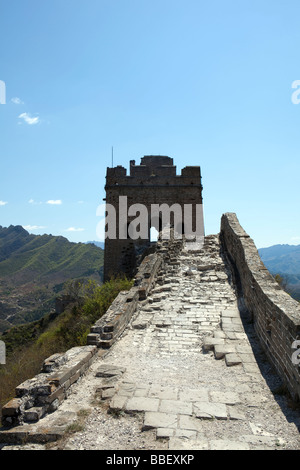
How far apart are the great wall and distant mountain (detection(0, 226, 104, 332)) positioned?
5455 centimetres

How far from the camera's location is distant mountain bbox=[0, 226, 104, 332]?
227 feet

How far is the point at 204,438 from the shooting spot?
3.09 m

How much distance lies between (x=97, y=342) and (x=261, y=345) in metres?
2.58

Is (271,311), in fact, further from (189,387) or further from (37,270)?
(37,270)

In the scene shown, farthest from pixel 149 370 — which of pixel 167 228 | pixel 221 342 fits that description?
pixel 167 228

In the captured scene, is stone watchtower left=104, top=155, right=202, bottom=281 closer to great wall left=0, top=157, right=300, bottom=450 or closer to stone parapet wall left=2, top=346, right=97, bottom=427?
great wall left=0, top=157, right=300, bottom=450

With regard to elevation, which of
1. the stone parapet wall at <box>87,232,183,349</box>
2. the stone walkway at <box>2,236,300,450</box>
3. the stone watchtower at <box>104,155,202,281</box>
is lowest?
the stone walkway at <box>2,236,300,450</box>

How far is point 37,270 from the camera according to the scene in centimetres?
9938

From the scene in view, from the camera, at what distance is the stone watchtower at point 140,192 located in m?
→ 16.5

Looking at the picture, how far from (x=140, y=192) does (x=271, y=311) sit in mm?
12209

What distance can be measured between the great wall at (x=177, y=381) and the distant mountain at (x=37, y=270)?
54.6 meters

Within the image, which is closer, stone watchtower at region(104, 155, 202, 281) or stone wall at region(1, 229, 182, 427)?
stone wall at region(1, 229, 182, 427)

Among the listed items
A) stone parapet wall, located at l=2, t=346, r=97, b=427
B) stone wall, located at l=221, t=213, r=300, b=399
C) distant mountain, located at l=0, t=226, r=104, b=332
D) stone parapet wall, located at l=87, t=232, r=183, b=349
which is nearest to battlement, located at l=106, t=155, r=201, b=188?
stone parapet wall, located at l=87, t=232, r=183, b=349
